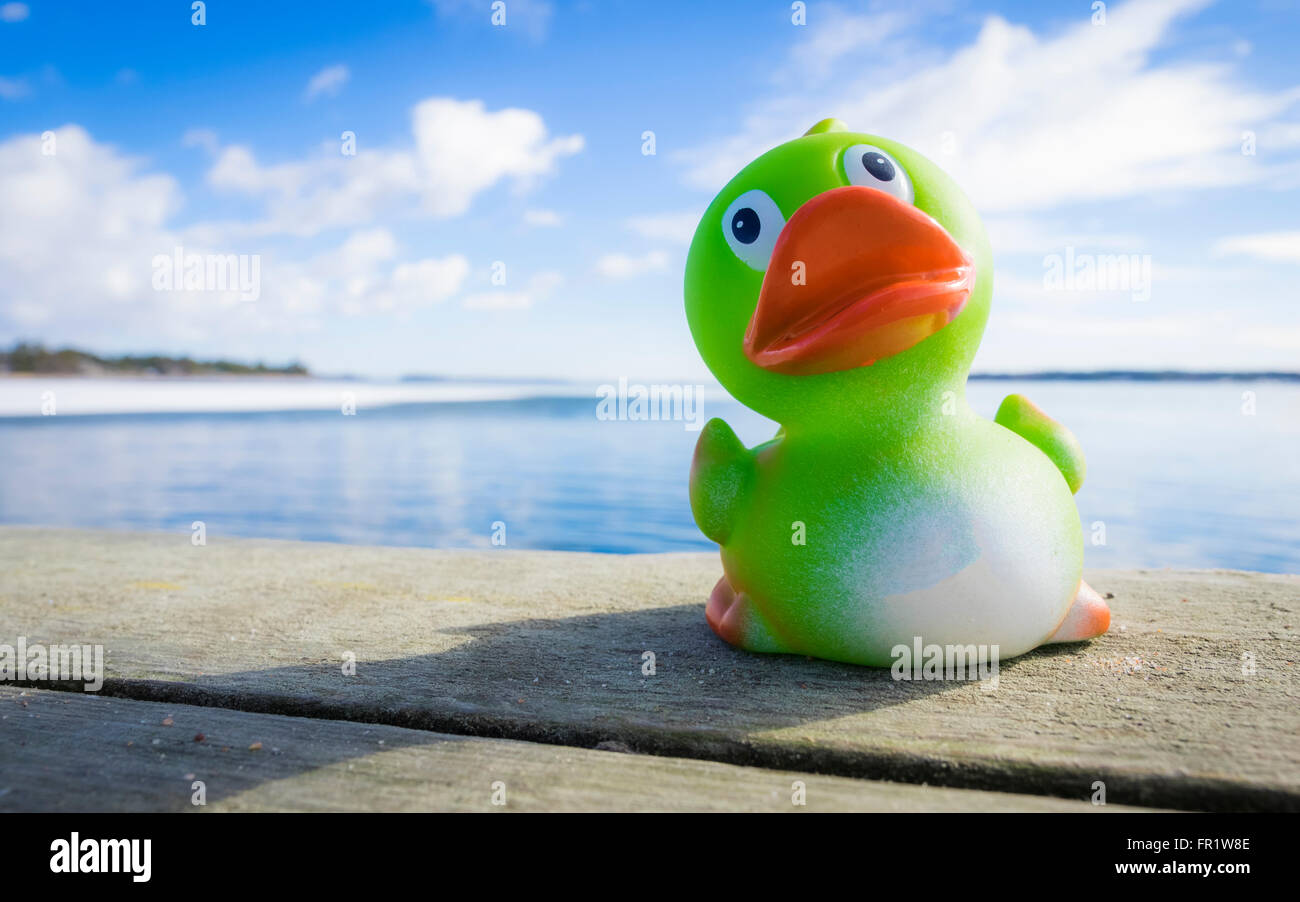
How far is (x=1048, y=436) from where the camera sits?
3479mm

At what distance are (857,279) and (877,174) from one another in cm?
49

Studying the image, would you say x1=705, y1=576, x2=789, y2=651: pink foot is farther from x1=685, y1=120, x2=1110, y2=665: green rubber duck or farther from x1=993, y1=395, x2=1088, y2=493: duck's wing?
x1=993, y1=395, x2=1088, y2=493: duck's wing

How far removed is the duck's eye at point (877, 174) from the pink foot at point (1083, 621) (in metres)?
1.62

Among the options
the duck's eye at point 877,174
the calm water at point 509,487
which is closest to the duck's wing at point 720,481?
the duck's eye at point 877,174

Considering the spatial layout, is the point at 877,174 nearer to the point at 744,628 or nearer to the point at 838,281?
the point at 838,281

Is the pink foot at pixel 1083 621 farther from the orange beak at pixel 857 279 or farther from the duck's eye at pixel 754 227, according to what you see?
the duck's eye at pixel 754 227

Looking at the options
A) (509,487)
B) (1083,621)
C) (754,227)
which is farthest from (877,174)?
(509,487)

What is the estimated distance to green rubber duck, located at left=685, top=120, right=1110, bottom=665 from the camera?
286 centimetres

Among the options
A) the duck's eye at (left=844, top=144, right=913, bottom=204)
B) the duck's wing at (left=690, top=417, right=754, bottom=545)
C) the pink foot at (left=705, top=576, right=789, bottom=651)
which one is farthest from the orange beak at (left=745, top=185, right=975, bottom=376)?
the pink foot at (left=705, top=576, right=789, bottom=651)

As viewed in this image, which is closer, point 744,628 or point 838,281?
point 838,281

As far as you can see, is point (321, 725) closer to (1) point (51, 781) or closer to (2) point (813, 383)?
(1) point (51, 781)

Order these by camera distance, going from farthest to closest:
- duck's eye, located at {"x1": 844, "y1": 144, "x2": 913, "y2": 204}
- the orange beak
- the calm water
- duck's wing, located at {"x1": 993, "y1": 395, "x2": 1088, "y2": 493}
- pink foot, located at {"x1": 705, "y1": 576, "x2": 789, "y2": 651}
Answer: the calm water, duck's wing, located at {"x1": 993, "y1": 395, "x2": 1088, "y2": 493}, pink foot, located at {"x1": 705, "y1": 576, "x2": 789, "y2": 651}, duck's eye, located at {"x1": 844, "y1": 144, "x2": 913, "y2": 204}, the orange beak

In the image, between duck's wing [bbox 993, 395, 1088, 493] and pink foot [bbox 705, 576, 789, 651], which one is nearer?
pink foot [bbox 705, 576, 789, 651]
